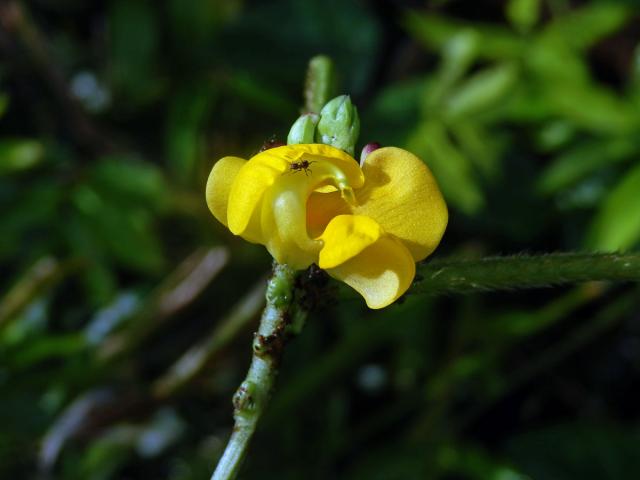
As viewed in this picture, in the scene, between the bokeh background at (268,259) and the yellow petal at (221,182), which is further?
the bokeh background at (268,259)

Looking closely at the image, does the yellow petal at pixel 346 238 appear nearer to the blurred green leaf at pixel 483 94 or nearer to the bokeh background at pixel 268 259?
the bokeh background at pixel 268 259

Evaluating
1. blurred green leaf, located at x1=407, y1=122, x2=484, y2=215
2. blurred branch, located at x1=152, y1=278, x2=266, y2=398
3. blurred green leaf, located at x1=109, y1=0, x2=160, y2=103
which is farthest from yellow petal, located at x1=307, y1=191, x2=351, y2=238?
blurred green leaf, located at x1=109, y1=0, x2=160, y2=103

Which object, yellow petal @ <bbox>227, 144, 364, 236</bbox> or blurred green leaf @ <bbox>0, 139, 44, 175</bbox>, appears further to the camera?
blurred green leaf @ <bbox>0, 139, 44, 175</bbox>

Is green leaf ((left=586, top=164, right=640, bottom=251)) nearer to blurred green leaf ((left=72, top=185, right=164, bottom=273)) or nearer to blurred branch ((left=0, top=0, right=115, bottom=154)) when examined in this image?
blurred green leaf ((left=72, top=185, right=164, bottom=273))

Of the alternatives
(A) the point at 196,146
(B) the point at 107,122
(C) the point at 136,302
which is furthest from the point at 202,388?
(B) the point at 107,122

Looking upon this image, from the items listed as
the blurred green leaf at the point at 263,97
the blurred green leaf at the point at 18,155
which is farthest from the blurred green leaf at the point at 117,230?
the blurred green leaf at the point at 263,97

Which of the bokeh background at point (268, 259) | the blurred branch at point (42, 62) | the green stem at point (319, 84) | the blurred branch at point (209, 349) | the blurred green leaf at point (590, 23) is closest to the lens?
the green stem at point (319, 84)
